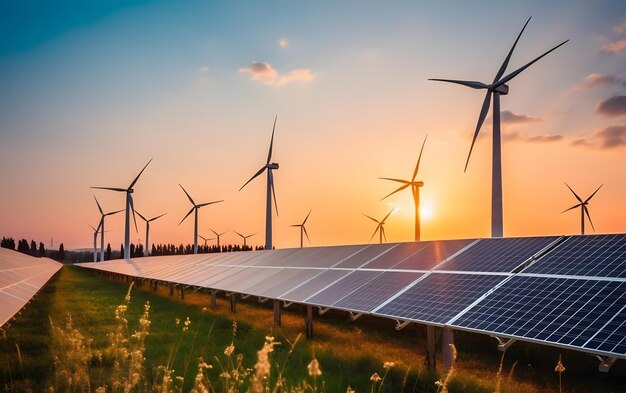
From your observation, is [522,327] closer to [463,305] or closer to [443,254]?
[463,305]

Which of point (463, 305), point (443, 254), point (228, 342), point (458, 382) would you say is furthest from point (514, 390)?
point (228, 342)

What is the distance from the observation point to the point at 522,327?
1310 cm

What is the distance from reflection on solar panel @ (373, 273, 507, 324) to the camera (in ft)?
50.6

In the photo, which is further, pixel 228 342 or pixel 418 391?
pixel 228 342

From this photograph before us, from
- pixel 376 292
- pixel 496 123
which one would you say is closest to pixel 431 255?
pixel 376 292

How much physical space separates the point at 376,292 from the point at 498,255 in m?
4.68

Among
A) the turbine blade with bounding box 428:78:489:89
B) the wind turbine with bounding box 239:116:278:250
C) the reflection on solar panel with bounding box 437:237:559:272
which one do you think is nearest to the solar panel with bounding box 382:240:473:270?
the reflection on solar panel with bounding box 437:237:559:272

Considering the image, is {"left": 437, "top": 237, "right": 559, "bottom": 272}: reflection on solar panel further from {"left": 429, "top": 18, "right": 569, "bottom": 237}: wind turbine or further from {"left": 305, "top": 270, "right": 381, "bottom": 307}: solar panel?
{"left": 429, "top": 18, "right": 569, "bottom": 237}: wind turbine

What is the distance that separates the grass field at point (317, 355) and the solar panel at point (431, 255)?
9.41 feet

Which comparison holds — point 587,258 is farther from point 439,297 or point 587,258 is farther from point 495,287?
point 439,297

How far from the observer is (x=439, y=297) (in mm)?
16625

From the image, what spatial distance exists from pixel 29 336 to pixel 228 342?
26.8 feet

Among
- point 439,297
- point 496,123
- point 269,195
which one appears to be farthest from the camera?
point 269,195

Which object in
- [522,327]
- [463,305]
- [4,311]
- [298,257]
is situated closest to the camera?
[522,327]
